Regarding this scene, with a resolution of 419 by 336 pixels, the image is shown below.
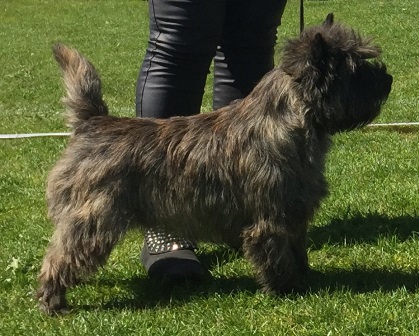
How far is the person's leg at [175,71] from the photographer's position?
3543mm

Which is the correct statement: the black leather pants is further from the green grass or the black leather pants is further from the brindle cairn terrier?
the green grass

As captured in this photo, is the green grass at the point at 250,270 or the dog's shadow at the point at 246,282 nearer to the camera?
the green grass at the point at 250,270

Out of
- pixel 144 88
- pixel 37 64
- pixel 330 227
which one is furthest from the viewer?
pixel 37 64

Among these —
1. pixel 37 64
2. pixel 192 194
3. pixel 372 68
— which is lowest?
pixel 37 64

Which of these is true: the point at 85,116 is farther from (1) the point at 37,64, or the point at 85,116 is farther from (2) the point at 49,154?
(1) the point at 37,64

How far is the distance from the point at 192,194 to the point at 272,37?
1069 mm

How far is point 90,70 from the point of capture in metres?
3.37

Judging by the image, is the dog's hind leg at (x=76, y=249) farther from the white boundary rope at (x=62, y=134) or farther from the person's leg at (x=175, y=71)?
the white boundary rope at (x=62, y=134)

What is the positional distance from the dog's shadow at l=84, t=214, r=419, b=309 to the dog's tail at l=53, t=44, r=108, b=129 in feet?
2.64

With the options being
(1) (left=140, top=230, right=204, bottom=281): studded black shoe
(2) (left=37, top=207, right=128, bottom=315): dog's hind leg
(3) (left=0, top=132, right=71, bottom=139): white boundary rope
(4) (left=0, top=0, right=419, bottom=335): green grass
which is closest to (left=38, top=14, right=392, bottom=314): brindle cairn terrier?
(2) (left=37, top=207, right=128, bottom=315): dog's hind leg

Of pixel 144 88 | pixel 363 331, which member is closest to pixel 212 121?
pixel 144 88

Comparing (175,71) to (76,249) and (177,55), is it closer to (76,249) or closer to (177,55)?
(177,55)

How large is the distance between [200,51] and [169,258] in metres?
0.95

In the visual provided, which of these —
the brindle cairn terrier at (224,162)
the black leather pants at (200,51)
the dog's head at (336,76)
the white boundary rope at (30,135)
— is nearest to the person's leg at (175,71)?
the black leather pants at (200,51)
